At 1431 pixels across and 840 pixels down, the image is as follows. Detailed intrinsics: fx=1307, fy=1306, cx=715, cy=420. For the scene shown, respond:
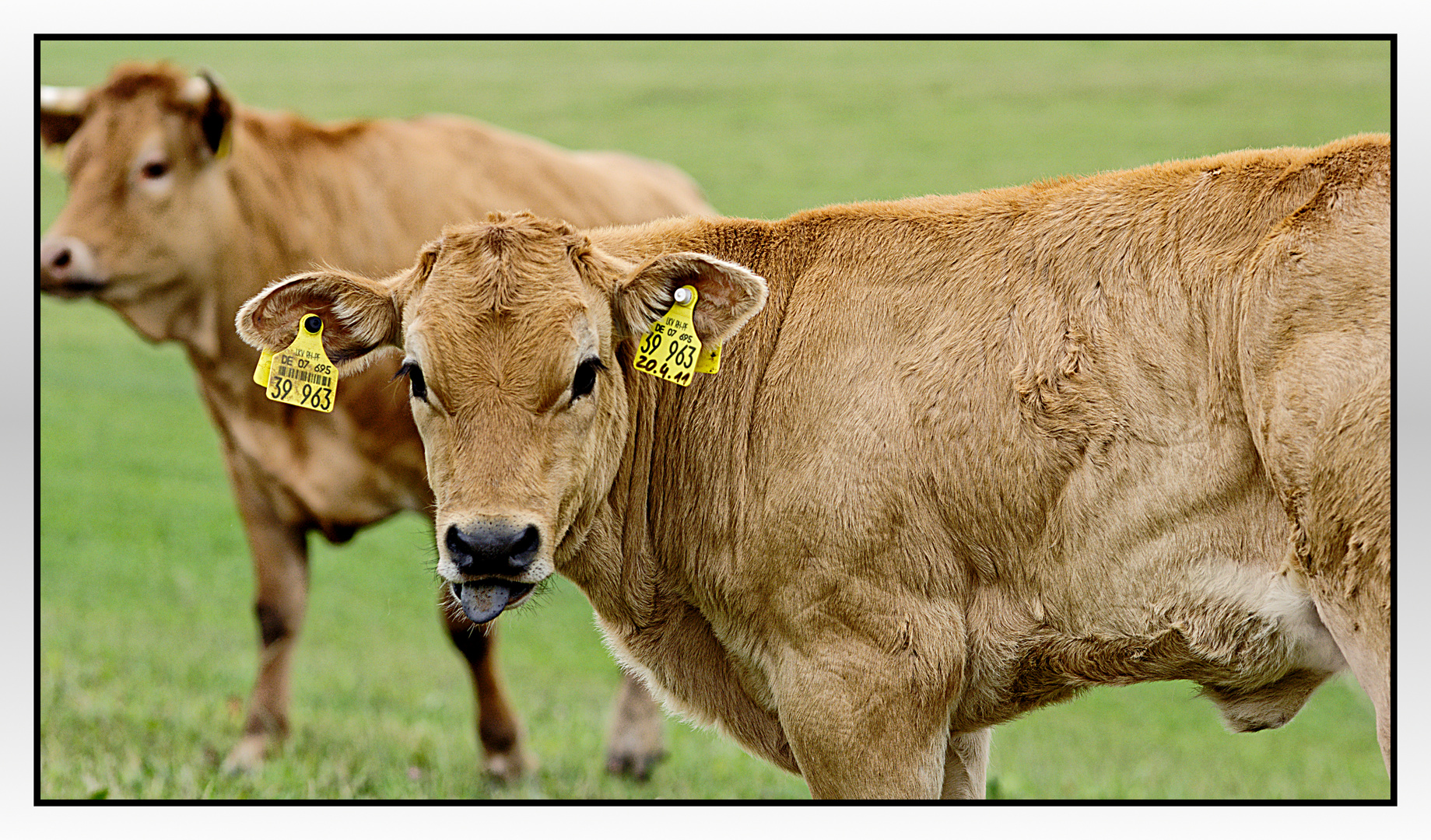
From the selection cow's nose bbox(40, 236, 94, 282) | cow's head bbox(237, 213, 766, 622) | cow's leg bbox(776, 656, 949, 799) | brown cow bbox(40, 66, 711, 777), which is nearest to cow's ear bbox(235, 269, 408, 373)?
cow's head bbox(237, 213, 766, 622)

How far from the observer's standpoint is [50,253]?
6070 millimetres

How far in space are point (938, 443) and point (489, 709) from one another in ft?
13.2

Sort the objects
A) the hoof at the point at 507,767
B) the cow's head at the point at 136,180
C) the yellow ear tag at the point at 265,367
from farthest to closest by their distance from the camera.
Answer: the hoof at the point at 507,767 → the cow's head at the point at 136,180 → the yellow ear tag at the point at 265,367

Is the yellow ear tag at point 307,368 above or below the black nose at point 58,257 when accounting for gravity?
below

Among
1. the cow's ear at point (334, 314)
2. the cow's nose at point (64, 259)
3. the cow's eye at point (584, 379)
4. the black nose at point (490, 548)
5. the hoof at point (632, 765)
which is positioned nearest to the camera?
the black nose at point (490, 548)

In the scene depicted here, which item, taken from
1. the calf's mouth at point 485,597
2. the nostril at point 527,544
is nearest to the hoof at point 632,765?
the calf's mouth at point 485,597

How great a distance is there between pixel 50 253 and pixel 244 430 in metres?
1.25

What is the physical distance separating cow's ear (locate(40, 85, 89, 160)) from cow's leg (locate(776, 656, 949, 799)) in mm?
4779

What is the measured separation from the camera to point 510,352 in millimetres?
3498

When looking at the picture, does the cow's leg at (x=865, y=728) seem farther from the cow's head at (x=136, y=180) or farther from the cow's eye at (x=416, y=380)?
the cow's head at (x=136, y=180)

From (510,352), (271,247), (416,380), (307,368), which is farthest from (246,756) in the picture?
(510,352)

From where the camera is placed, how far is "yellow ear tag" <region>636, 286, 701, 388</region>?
12.3ft

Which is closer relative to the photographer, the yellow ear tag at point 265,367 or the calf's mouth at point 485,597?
the calf's mouth at point 485,597

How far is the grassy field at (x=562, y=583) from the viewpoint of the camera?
240 inches
